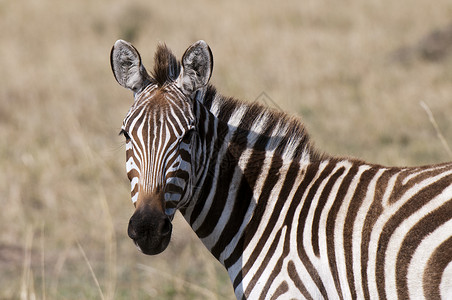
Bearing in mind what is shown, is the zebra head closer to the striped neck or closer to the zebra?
the zebra

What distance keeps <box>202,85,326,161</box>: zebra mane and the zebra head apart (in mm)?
241

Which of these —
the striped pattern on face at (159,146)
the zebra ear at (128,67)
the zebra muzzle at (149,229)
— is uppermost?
the zebra ear at (128,67)

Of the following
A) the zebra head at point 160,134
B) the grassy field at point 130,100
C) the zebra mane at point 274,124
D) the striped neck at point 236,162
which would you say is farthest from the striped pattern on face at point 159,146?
the grassy field at point 130,100

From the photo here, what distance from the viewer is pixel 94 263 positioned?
10328mm

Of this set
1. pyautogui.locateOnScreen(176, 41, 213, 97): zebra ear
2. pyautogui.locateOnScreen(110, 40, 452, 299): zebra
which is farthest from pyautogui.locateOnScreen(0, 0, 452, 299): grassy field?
pyautogui.locateOnScreen(176, 41, 213, 97): zebra ear

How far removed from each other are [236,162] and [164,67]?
0.88 metres

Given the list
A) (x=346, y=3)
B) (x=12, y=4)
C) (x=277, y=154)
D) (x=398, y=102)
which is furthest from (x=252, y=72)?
(x=277, y=154)

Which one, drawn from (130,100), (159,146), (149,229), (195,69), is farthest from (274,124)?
(130,100)

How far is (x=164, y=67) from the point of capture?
4887 mm

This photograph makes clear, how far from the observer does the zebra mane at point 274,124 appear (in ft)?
16.7

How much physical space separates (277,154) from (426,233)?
1319 millimetres

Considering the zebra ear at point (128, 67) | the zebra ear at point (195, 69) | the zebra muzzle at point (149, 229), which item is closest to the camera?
the zebra muzzle at point (149, 229)

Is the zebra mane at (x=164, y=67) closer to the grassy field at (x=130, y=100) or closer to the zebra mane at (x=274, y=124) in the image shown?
the zebra mane at (x=274, y=124)

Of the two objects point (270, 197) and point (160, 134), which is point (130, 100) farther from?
point (160, 134)
